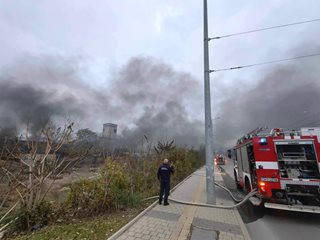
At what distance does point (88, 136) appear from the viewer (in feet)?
28.5

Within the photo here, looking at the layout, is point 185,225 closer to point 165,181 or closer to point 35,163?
point 165,181

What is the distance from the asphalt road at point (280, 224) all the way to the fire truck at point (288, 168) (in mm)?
512

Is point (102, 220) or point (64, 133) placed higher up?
point (64, 133)

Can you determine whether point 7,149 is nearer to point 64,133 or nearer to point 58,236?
point 64,133

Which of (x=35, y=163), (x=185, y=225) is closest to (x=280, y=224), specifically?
(x=185, y=225)

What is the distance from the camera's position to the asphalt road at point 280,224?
6.82 metres

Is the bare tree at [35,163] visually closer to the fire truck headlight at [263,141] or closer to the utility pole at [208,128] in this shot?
the utility pole at [208,128]

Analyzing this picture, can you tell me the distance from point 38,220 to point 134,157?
16.5ft

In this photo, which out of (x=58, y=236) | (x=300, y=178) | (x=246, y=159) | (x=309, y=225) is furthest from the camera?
(x=246, y=159)

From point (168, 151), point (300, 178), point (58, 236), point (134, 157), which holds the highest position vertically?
point (168, 151)

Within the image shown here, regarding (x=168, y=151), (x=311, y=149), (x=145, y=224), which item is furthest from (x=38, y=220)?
(x=168, y=151)

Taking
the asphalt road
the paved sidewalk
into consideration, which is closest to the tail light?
the asphalt road

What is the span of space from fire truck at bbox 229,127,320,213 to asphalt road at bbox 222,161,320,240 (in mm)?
512

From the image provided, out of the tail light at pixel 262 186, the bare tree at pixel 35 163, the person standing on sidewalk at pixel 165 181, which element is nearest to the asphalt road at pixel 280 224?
the tail light at pixel 262 186
